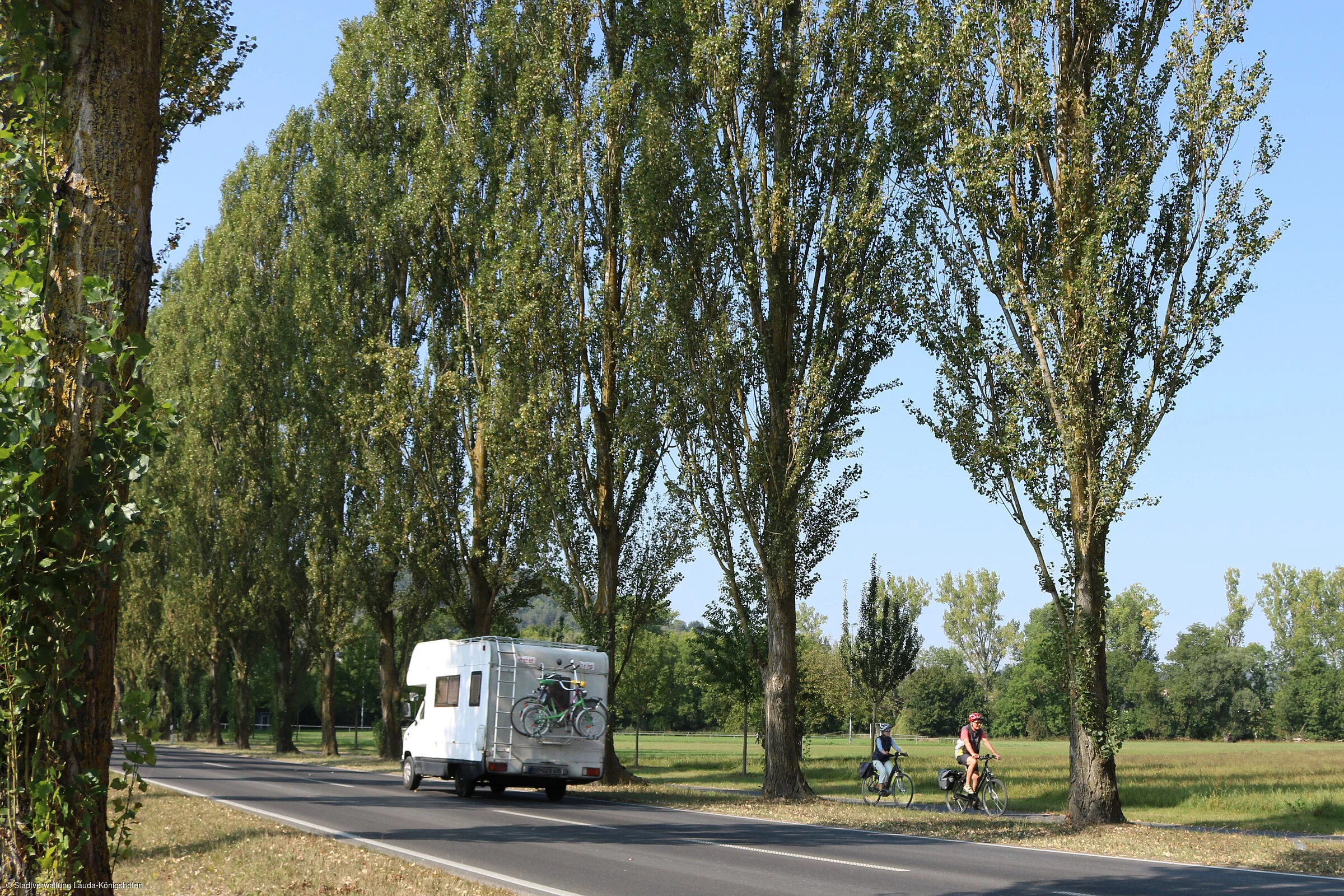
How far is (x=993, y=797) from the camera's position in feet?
69.2

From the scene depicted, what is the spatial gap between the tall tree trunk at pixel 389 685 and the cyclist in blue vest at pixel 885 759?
17790 millimetres

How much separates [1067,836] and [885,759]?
6.95 meters

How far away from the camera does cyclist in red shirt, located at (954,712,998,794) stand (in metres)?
21.0

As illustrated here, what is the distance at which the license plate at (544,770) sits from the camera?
21219 mm

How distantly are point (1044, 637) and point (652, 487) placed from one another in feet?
35.5

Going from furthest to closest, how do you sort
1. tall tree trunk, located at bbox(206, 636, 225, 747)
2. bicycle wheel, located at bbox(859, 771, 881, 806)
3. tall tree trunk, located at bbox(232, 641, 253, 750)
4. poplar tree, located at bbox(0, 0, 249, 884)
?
tall tree trunk, located at bbox(206, 636, 225, 747) < tall tree trunk, located at bbox(232, 641, 253, 750) < bicycle wheel, located at bbox(859, 771, 881, 806) < poplar tree, located at bbox(0, 0, 249, 884)

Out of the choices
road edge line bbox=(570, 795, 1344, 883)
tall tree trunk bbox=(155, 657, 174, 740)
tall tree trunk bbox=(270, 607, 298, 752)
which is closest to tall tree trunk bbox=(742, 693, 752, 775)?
road edge line bbox=(570, 795, 1344, 883)

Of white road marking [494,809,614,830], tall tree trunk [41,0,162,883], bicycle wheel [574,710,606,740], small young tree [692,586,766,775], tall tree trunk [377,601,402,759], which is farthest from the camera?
tall tree trunk [377,601,402,759]

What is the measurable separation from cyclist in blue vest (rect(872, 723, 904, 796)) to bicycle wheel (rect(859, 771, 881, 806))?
10 cm

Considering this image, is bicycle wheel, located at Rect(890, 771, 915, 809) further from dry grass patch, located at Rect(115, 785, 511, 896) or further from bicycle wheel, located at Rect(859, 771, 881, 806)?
dry grass patch, located at Rect(115, 785, 511, 896)

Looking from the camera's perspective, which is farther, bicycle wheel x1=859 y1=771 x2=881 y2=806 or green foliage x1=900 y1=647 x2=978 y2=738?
green foliage x1=900 y1=647 x2=978 y2=738

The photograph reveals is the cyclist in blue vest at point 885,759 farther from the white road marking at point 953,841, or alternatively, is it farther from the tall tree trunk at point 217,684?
the tall tree trunk at point 217,684

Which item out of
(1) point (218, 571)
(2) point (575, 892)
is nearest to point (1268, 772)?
(2) point (575, 892)

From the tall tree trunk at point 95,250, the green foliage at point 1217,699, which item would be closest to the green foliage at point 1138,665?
the green foliage at point 1217,699
